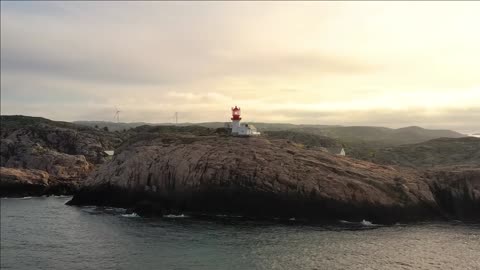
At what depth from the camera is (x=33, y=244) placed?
4522cm

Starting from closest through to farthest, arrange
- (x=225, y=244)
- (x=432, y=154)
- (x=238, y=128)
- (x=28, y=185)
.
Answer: (x=225, y=244) < (x=238, y=128) < (x=28, y=185) < (x=432, y=154)

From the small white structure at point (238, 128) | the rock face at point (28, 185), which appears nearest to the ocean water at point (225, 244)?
the small white structure at point (238, 128)

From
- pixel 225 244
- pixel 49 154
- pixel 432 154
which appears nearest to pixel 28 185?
pixel 49 154

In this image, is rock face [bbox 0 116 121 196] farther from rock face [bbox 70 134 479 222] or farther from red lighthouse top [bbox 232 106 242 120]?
red lighthouse top [bbox 232 106 242 120]

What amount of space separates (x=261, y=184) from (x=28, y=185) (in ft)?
155

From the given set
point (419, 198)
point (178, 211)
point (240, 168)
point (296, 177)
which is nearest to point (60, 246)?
point (178, 211)

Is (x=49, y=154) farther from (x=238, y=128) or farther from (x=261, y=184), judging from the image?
(x=261, y=184)

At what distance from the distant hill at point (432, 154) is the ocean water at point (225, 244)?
56.3 m

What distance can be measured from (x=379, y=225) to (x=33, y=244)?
3804 cm

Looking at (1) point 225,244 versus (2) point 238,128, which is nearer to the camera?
(1) point 225,244

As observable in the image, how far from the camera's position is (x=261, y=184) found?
58.0 meters

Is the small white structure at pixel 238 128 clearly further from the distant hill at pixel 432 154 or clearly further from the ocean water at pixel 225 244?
the distant hill at pixel 432 154

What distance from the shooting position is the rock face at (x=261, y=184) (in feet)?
184

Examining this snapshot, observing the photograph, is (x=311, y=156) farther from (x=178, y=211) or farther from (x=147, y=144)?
(x=147, y=144)
